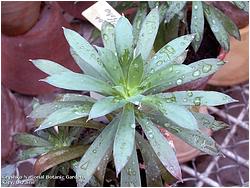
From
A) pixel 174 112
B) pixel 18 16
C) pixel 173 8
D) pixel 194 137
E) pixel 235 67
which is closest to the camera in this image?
pixel 174 112

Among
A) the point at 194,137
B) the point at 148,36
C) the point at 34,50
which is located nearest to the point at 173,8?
the point at 148,36

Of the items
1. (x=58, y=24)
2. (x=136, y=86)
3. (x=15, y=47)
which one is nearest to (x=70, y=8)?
(x=58, y=24)

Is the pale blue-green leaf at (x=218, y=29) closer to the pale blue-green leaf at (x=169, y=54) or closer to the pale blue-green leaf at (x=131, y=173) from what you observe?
the pale blue-green leaf at (x=169, y=54)

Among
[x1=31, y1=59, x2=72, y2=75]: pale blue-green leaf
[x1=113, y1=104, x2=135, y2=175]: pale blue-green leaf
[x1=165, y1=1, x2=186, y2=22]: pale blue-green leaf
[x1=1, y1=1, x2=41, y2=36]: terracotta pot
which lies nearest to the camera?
[x1=113, y1=104, x2=135, y2=175]: pale blue-green leaf

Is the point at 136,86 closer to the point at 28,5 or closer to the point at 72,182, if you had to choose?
the point at 72,182

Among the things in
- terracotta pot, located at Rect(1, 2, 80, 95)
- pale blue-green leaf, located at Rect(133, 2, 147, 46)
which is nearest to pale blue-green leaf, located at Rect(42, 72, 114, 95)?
pale blue-green leaf, located at Rect(133, 2, 147, 46)

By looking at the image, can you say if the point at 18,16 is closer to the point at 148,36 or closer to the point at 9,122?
the point at 9,122

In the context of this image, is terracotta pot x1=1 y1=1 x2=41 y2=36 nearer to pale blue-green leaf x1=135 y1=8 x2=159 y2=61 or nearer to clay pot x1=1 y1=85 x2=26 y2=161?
clay pot x1=1 y1=85 x2=26 y2=161
